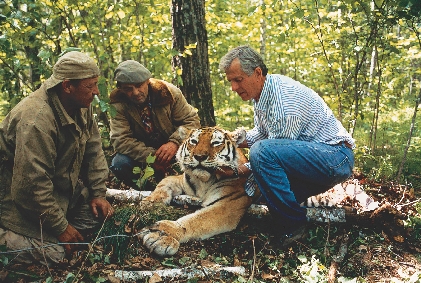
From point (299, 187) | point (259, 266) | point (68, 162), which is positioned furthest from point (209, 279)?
point (68, 162)

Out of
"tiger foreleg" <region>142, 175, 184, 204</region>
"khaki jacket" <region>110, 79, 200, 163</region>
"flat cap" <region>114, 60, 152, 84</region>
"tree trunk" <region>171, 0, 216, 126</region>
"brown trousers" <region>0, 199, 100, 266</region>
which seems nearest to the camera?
"brown trousers" <region>0, 199, 100, 266</region>

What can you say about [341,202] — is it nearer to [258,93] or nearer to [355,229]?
[355,229]

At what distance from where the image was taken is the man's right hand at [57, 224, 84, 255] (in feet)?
11.5

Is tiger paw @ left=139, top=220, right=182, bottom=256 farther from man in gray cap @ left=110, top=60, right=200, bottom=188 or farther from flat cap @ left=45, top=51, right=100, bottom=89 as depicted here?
flat cap @ left=45, top=51, right=100, bottom=89

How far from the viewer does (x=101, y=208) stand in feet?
13.3

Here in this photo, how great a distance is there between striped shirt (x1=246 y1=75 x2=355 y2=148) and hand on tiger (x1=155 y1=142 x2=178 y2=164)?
4.37ft

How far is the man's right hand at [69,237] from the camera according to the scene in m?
3.51

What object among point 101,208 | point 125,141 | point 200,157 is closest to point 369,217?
point 200,157

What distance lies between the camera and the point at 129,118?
514 cm

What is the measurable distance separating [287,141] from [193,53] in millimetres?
2667

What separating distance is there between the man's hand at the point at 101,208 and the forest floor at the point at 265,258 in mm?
148

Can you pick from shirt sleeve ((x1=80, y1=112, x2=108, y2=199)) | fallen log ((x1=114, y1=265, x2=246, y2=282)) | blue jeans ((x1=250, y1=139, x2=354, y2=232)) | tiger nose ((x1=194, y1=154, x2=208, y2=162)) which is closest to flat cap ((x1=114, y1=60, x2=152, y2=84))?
shirt sleeve ((x1=80, y1=112, x2=108, y2=199))

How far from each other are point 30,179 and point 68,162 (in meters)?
0.48

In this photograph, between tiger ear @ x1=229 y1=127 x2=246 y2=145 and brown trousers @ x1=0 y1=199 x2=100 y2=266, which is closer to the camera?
brown trousers @ x1=0 y1=199 x2=100 y2=266
